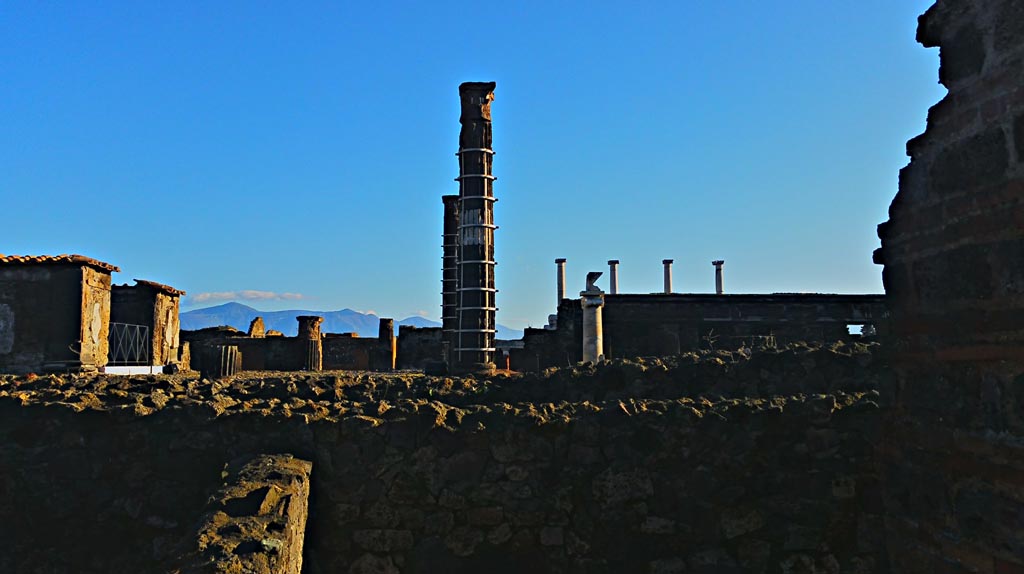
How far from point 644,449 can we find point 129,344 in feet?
68.3

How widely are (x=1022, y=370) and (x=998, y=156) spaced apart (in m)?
0.92

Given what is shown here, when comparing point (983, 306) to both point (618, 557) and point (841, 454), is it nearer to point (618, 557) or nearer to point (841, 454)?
point (841, 454)

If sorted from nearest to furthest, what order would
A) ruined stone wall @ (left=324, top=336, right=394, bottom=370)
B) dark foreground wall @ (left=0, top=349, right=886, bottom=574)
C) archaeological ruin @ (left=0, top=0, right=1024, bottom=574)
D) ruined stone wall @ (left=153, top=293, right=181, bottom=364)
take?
archaeological ruin @ (left=0, top=0, right=1024, bottom=574), dark foreground wall @ (left=0, top=349, right=886, bottom=574), ruined stone wall @ (left=153, top=293, right=181, bottom=364), ruined stone wall @ (left=324, top=336, right=394, bottom=370)

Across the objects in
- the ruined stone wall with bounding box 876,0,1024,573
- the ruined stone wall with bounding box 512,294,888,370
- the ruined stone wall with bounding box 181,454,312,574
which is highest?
the ruined stone wall with bounding box 512,294,888,370

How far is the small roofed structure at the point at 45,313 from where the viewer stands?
17.1m

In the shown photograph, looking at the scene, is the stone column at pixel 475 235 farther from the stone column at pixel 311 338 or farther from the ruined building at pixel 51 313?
the stone column at pixel 311 338

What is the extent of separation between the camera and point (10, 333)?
672 inches

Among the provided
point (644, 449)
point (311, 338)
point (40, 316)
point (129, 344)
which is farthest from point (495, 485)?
point (311, 338)

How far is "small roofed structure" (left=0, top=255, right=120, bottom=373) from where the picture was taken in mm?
17062

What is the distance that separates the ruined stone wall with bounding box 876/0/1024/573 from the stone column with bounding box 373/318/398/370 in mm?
27296

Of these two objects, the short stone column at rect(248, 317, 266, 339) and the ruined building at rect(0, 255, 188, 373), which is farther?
the short stone column at rect(248, 317, 266, 339)

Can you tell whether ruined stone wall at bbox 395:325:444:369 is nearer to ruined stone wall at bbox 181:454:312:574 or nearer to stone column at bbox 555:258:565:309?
stone column at bbox 555:258:565:309

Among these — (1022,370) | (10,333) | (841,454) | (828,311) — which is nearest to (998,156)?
(1022,370)

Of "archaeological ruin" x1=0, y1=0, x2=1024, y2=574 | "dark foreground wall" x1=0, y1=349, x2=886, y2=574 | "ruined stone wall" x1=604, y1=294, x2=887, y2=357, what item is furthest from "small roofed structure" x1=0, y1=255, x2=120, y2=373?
"ruined stone wall" x1=604, y1=294, x2=887, y2=357
